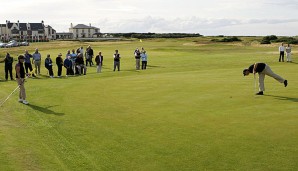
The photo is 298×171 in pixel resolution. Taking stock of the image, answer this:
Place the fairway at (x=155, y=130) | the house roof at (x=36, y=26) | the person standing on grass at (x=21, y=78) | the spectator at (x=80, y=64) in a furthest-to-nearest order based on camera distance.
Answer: the house roof at (x=36, y=26), the spectator at (x=80, y=64), the person standing on grass at (x=21, y=78), the fairway at (x=155, y=130)

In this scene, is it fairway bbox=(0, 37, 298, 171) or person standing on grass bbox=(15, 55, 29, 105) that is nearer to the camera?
fairway bbox=(0, 37, 298, 171)

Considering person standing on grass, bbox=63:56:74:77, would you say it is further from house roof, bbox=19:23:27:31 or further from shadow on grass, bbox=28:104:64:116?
house roof, bbox=19:23:27:31

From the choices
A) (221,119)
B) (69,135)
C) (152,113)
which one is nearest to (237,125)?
(221,119)

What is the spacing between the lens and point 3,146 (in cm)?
1134

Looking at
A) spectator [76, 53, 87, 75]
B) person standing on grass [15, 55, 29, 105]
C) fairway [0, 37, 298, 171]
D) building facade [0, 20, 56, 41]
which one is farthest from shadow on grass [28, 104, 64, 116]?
building facade [0, 20, 56, 41]

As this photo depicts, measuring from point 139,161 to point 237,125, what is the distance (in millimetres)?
4610

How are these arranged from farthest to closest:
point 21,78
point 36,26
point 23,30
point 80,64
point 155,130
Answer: point 36,26 → point 23,30 → point 80,64 → point 21,78 → point 155,130

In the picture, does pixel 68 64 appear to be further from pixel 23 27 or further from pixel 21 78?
pixel 23 27

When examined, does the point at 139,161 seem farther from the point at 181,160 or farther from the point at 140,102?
the point at 140,102

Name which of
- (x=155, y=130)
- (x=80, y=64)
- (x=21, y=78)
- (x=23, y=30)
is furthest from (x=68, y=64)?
(x=23, y=30)

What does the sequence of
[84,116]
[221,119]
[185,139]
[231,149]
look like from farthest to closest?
1. [84,116]
2. [221,119]
3. [185,139]
4. [231,149]

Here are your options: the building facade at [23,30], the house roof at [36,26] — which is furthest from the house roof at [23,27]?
the house roof at [36,26]

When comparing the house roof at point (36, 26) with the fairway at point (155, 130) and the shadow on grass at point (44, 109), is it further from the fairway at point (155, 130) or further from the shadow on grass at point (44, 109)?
the shadow on grass at point (44, 109)

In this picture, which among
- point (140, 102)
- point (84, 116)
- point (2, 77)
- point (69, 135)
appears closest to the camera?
point (69, 135)
